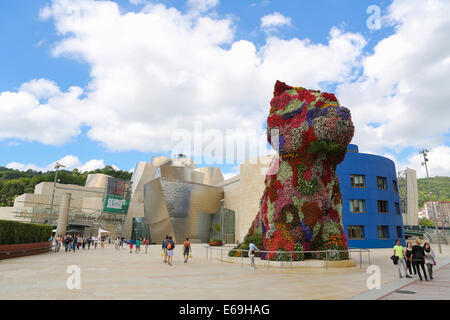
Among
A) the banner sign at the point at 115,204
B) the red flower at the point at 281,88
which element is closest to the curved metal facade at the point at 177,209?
the banner sign at the point at 115,204

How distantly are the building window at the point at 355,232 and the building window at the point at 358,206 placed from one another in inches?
75.2

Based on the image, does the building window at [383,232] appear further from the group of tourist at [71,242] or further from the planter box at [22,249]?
the planter box at [22,249]

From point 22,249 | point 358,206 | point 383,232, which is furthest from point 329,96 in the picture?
point 383,232

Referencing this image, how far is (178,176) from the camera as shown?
209 feet

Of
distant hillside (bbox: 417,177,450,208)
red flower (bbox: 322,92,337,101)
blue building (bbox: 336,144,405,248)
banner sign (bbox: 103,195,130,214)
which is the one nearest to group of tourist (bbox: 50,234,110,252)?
banner sign (bbox: 103,195,130,214)

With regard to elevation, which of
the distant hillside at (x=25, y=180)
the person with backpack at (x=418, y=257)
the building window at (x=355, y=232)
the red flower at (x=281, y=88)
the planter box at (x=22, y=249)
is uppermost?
the distant hillside at (x=25, y=180)

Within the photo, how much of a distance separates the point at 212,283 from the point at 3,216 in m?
73.4

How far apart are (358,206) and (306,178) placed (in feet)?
77.1

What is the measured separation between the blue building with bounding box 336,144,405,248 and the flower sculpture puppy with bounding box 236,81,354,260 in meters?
21.1

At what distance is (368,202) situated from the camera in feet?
114

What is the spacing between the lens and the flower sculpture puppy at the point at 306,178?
14.2 metres

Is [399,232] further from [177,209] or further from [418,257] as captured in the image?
[418,257]
